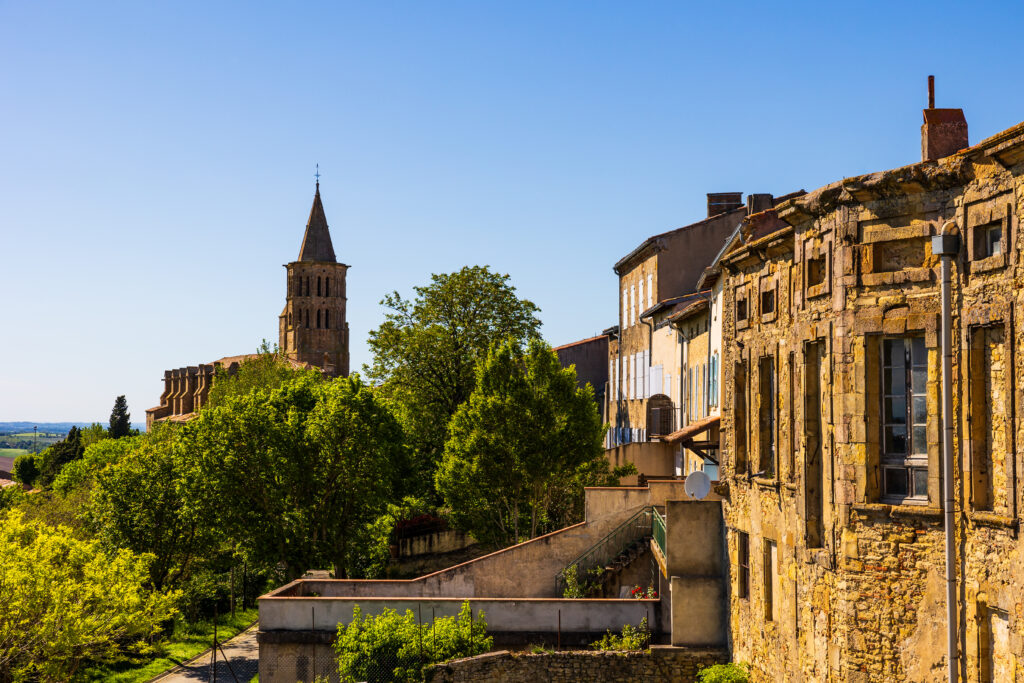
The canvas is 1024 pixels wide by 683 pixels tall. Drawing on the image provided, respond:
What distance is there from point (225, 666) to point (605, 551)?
621 inches

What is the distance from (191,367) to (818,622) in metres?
164

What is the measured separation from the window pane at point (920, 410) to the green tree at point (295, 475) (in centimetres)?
2586

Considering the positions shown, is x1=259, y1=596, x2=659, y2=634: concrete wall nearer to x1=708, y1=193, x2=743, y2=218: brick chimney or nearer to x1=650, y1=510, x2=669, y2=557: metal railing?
x1=650, y1=510, x2=669, y2=557: metal railing

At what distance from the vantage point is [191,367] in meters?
169

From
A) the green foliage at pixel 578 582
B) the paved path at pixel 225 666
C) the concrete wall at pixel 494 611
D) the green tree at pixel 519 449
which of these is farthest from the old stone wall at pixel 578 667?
the paved path at pixel 225 666

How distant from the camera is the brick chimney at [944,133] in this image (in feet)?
47.7

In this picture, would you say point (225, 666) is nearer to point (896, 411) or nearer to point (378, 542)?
point (378, 542)

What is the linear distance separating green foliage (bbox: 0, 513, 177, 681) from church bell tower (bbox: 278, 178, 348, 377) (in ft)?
358

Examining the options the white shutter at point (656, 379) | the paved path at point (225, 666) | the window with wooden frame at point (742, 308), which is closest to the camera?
the window with wooden frame at point (742, 308)

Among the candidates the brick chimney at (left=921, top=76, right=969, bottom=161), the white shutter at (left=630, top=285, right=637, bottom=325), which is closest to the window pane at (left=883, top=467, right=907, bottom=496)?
the brick chimney at (left=921, top=76, right=969, bottom=161)

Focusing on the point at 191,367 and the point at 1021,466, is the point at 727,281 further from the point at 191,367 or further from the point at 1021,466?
the point at 191,367

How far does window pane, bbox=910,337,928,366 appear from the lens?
13742mm

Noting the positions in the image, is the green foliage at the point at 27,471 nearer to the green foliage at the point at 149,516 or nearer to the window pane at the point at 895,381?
the green foliage at the point at 149,516

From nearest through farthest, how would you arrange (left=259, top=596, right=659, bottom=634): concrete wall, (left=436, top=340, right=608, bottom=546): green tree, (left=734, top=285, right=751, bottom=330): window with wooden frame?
1. (left=734, top=285, right=751, bottom=330): window with wooden frame
2. (left=259, top=596, right=659, bottom=634): concrete wall
3. (left=436, top=340, right=608, bottom=546): green tree
